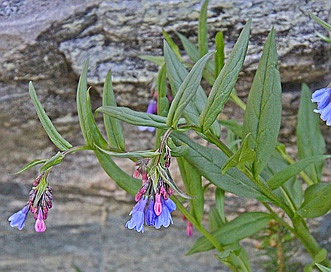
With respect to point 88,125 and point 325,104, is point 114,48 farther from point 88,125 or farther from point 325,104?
point 325,104

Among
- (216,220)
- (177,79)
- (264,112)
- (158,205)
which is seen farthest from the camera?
(216,220)

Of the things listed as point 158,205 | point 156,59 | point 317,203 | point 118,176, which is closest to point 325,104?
point 317,203

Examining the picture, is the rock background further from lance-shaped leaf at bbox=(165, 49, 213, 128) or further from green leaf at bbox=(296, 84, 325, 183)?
lance-shaped leaf at bbox=(165, 49, 213, 128)

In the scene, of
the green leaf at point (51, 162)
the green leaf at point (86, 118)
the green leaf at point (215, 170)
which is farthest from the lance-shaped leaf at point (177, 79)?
the green leaf at point (51, 162)

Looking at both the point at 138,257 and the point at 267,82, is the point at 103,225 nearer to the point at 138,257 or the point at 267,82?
the point at 138,257

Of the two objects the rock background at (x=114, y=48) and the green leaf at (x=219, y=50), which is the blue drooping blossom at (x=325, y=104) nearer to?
the green leaf at (x=219, y=50)
